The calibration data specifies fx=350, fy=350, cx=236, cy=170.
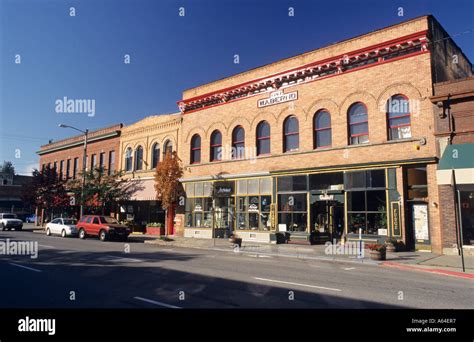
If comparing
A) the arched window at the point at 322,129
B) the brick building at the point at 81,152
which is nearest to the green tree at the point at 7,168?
the brick building at the point at 81,152

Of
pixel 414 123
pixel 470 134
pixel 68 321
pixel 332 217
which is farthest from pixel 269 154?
pixel 68 321

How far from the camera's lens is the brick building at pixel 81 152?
1390 inches

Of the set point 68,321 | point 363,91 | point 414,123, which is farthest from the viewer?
point 363,91

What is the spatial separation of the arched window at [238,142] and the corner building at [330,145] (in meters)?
0.09

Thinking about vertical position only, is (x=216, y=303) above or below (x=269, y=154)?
below

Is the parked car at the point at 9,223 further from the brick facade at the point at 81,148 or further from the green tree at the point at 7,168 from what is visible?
the green tree at the point at 7,168

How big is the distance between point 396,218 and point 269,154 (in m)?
8.85

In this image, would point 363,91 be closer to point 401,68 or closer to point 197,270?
point 401,68

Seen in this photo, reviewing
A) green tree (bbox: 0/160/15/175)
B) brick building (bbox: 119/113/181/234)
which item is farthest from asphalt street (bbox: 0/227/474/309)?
green tree (bbox: 0/160/15/175)

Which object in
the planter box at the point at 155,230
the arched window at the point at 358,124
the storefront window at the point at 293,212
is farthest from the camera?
the planter box at the point at 155,230

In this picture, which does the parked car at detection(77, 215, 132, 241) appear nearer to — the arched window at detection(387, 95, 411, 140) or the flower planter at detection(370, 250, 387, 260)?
the flower planter at detection(370, 250, 387, 260)

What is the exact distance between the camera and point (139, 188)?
101 feet

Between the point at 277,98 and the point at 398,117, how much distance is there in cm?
776

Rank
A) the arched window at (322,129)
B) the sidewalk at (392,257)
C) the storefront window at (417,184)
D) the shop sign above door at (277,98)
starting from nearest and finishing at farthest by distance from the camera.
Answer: the sidewalk at (392,257)
the storefront window at (417,184)
the arched window at (322,129)
the shop sign above door at (277,98)
